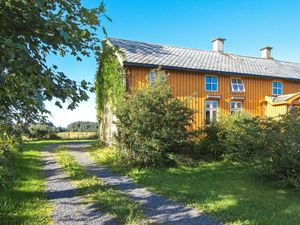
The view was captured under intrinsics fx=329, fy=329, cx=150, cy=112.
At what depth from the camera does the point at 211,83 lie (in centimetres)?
2264

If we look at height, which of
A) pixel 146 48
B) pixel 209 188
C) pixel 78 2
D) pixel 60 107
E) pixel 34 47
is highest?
pixel 146 48

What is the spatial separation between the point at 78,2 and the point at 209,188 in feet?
25.9

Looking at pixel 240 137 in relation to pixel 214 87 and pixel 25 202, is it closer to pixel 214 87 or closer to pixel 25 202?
pixel 25 202

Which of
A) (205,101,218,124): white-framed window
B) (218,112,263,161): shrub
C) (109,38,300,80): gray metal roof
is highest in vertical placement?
(109,38,300,80): gray metal roof

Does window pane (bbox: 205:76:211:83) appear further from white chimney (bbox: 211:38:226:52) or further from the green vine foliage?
white chimney (bbox: 211:38:226:52)

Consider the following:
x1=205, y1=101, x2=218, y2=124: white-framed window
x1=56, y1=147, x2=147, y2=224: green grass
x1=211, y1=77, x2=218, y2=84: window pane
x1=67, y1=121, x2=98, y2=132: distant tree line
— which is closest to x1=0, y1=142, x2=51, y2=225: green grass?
x1=56, y1=147, x2=147, y2=224: green grass

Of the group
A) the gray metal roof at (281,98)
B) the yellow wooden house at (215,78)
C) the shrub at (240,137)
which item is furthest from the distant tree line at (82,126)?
the shrub at (240,137)

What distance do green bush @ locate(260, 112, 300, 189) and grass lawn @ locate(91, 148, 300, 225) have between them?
1.56 ft

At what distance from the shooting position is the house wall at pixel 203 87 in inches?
784

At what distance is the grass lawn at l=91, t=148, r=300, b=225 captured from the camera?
783cm

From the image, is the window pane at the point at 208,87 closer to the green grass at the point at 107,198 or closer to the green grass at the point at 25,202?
the green grass at the point at 107,198

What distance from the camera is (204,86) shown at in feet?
73.0

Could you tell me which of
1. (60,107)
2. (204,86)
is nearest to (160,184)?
(60,107)

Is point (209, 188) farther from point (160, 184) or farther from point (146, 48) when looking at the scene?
point (146, 48)
